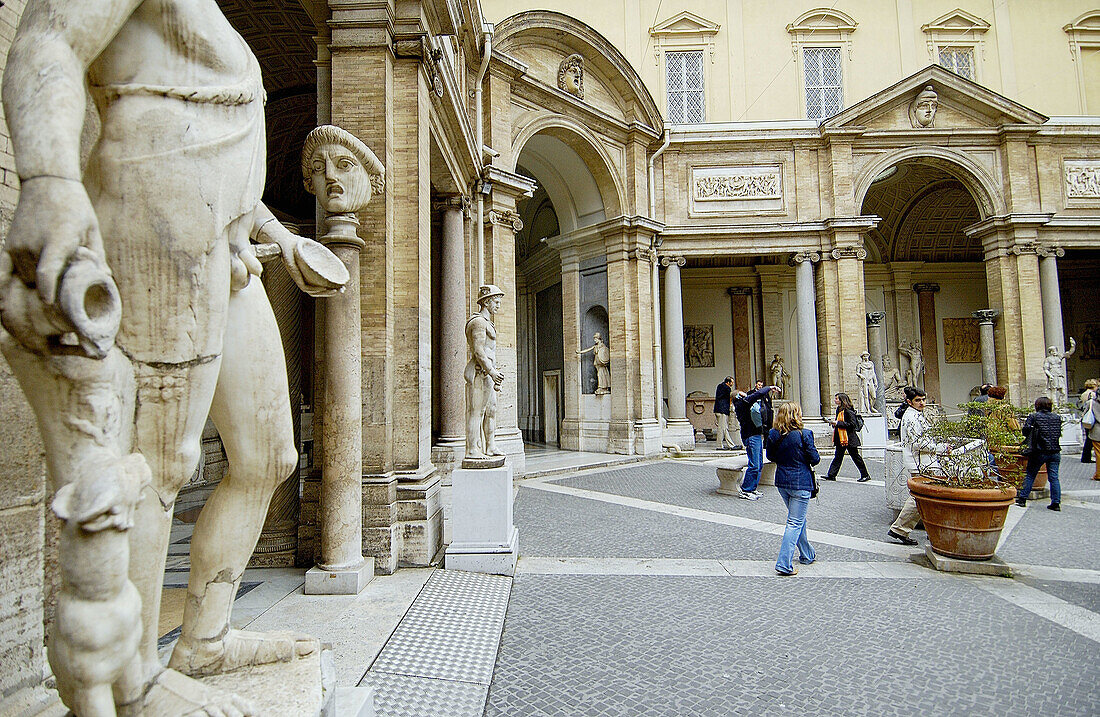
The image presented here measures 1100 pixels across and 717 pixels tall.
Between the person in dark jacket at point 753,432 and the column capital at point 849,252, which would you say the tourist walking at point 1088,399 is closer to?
the person in dark jacket at point 753,432

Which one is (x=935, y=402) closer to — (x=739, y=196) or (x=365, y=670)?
(x=739, y=196)

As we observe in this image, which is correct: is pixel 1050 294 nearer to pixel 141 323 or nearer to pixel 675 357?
pixel 675 357

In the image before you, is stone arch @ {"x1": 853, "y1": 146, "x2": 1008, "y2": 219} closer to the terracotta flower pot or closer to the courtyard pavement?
the courtyard pavement

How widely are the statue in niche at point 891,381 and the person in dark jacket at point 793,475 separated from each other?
17.0 meters

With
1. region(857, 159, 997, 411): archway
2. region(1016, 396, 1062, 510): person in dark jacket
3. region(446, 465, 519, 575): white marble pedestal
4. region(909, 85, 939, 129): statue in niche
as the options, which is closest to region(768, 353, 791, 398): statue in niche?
region(857, 159, 997, 411): archway

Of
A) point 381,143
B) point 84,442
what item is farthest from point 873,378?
point 84,442

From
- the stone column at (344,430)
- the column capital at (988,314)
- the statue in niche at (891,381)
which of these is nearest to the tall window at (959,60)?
the column capital at (988,314)

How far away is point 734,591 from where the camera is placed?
4273 millimetres

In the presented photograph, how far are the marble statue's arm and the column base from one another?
294 cm

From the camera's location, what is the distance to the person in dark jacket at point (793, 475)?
4707mm

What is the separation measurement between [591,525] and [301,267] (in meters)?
5.16

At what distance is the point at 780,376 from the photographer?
18.9 meters

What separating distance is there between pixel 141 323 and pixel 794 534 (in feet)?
15.6

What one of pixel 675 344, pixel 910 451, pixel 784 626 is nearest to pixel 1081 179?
pixel 675 344
